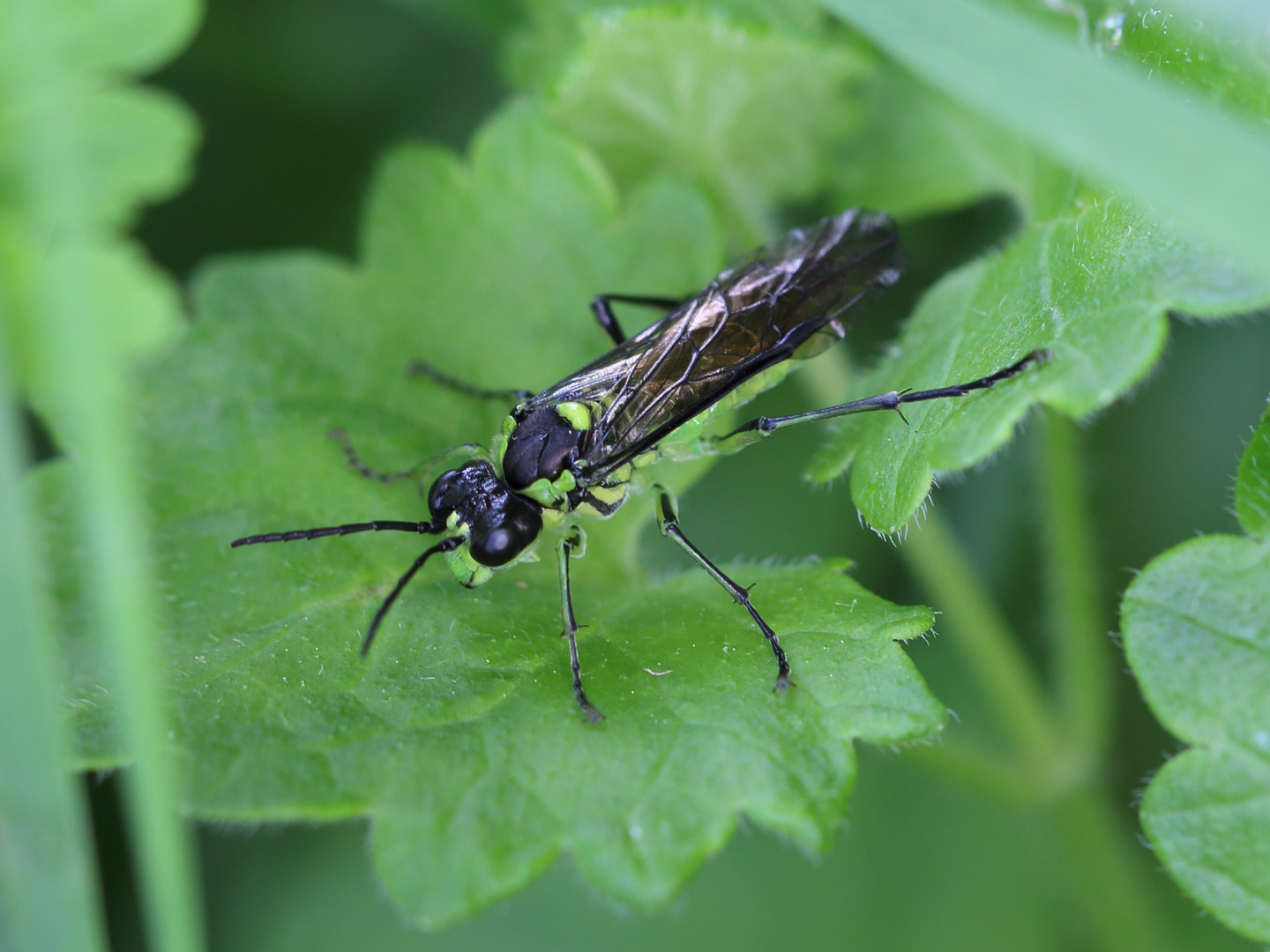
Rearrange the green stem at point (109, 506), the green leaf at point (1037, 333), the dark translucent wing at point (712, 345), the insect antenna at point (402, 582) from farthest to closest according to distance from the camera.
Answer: the dark translucent wing at point (712, 345) → the insect antenna at point (402, 582) → the green leaf at point (1037, 333) → the green stem at point (109, 506)

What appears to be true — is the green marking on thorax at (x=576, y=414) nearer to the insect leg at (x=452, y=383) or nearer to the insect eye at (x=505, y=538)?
the insect leg at (x=452, y=383)

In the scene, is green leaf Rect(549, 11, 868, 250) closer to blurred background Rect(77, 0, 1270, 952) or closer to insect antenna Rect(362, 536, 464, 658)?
blurred background Rect(77, 0, 1270, 952)

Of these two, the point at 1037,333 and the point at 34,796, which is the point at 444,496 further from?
the point at 1037,333

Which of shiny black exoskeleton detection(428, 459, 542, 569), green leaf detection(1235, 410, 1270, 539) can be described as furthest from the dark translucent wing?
green leaf detection(1235, 410, 1270, 539)

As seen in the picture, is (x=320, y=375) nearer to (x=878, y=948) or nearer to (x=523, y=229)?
(x=523, y=229)

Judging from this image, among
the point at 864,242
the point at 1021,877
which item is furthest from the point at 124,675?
the point at 1021,877

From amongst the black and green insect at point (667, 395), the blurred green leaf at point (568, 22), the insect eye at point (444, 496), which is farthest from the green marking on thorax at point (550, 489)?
the blurred green leaf at point (568, 22)
